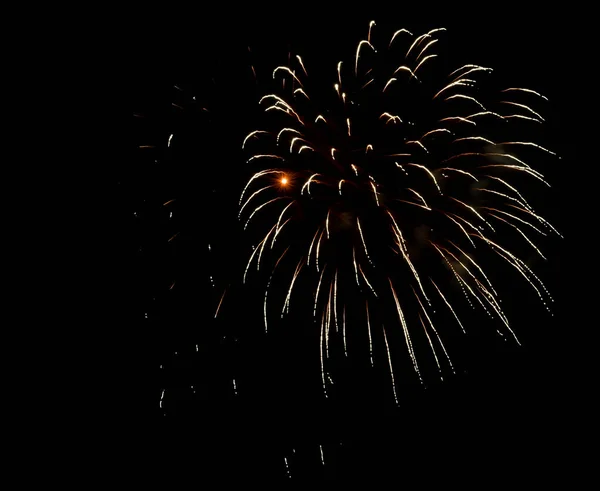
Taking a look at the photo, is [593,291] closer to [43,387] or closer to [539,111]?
[539,111]

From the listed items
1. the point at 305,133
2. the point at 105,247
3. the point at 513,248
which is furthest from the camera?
the point at 513,248

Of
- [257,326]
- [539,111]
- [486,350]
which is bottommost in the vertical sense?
[486,350]

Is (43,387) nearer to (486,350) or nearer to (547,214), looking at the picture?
(486,350)

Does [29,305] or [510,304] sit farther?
[510,304]

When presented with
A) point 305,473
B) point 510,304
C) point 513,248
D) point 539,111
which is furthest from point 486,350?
point 539,111

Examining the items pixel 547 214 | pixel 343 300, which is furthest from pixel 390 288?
pixel 547 214

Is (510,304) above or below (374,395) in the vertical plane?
above

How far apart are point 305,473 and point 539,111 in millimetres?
4545

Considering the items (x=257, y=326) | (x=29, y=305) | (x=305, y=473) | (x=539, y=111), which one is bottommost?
(x=305, y=473)

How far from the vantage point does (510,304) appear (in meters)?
4.55

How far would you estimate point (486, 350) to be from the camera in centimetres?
443

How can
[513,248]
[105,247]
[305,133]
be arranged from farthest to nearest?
[513,248], [105,247], [305,133]

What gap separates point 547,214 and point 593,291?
0.98 meters

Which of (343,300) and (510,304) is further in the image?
(510,304)
